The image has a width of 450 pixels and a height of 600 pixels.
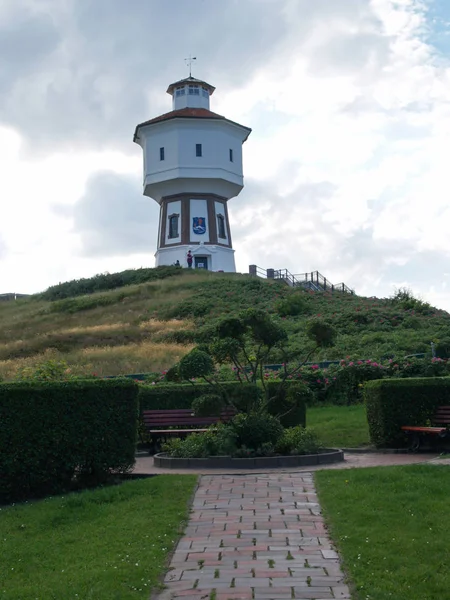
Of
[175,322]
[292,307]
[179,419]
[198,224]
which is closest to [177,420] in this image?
[179,419]

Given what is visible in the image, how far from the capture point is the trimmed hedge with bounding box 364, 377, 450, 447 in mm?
13867

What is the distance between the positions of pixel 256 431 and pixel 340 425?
4470 mm

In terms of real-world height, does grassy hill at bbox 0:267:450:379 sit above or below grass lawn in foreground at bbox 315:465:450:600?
above

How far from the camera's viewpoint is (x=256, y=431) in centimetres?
1277

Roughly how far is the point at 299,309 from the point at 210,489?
95.2 feet

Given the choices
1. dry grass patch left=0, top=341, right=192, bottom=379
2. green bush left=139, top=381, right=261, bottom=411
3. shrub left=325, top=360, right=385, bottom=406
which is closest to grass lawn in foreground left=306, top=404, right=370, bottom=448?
shrub left=325, top=360, right=385, bottom=406

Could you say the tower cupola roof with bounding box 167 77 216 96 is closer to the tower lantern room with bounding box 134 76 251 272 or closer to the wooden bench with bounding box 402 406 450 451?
the tower lantern room with bounding box 134 76 251 272

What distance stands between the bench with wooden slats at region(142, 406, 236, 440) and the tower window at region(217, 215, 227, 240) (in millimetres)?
43456

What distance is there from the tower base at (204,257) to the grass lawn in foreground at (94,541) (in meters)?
46.6

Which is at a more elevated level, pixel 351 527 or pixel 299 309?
pixel 299 309

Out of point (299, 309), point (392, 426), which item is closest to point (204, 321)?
point (299, 309)

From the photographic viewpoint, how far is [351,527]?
804cm

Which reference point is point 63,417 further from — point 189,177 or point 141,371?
point 189,177

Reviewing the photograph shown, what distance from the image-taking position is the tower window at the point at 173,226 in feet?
A: 189
